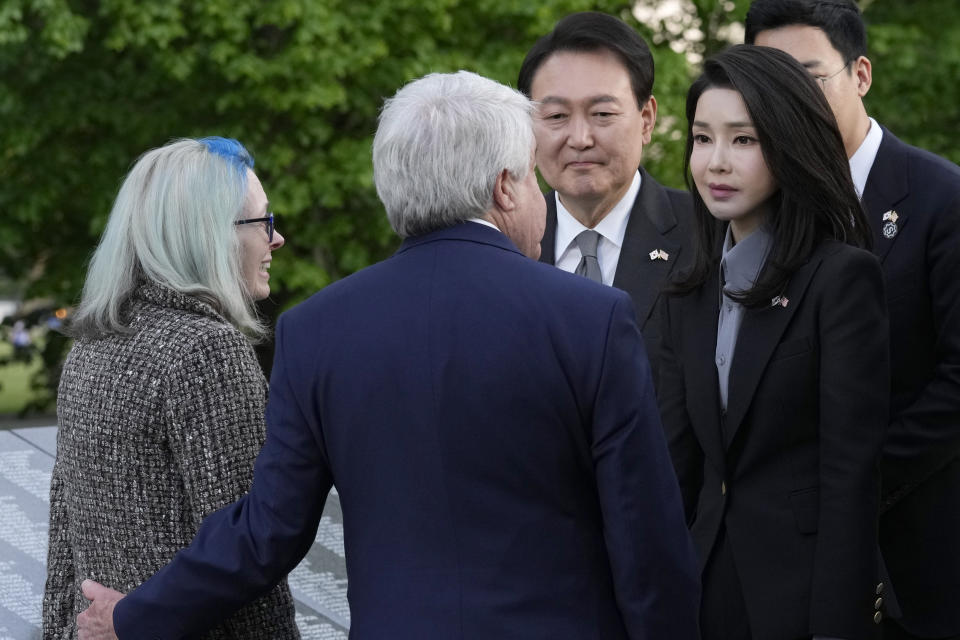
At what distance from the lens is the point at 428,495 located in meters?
2.29

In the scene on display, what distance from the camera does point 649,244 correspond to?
13.0 feet

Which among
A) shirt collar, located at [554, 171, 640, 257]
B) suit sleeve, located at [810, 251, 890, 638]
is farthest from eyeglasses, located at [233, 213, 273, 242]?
suit sleeve, located at [810, 251, 890, 638]

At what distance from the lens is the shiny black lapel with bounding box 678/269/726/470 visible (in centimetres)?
287

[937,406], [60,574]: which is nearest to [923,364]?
[937,406]

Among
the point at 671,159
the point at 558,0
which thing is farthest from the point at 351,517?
the point at 671,159

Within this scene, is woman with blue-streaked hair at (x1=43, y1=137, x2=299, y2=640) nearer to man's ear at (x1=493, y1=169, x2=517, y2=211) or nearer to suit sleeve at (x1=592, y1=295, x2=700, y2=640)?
man's ear at (x1=493, y1=169, x2=517, y2=211)

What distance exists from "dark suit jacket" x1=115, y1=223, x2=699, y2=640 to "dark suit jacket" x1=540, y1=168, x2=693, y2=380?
57.0 inches

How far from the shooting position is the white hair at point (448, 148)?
2344mm

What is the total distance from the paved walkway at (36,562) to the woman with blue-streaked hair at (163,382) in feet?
3.44

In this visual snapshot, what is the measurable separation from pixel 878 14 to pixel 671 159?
3598 millimetres

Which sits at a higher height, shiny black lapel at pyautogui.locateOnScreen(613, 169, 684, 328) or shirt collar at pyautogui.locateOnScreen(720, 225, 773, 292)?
shirt collar at pyautogui.locateOnScreen(720, 225, 773, 292)

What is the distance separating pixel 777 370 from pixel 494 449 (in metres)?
0.76

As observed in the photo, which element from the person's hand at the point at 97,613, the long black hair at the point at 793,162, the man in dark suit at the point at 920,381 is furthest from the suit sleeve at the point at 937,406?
the person's hand at the point at 97,613

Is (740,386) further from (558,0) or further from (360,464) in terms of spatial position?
(558,0)
